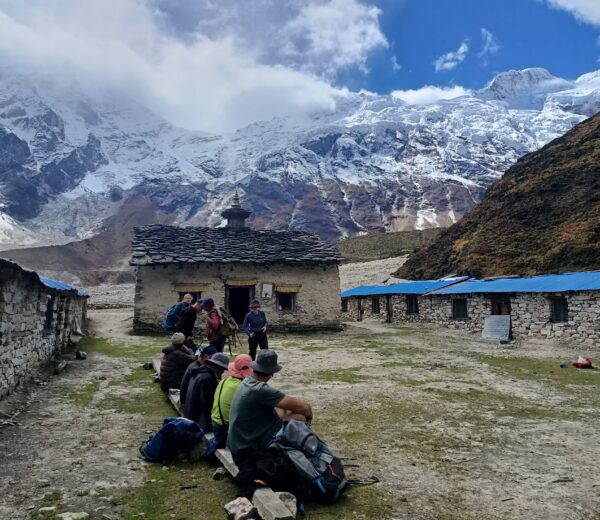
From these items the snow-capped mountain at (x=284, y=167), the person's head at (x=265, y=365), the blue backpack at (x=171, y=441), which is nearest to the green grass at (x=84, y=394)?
the blue backpack at (x=171, y=441)

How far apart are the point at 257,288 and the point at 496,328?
9.68m

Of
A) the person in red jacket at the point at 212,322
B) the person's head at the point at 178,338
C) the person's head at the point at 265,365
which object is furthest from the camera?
the person in red jacket at the point at 212,322

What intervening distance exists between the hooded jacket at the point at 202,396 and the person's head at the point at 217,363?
73 millimetres

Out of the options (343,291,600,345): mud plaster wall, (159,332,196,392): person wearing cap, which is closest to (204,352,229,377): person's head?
(159,332,196,392): person wearing cap

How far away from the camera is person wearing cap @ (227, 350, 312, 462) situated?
4398 millimetres

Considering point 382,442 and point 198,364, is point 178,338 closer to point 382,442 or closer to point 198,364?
point 198,364

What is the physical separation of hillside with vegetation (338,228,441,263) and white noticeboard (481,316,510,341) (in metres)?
39.7

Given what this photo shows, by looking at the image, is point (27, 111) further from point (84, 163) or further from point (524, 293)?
point (524, 293)

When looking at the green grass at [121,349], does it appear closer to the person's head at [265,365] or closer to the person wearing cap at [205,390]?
the person wearing cap at [205,390]

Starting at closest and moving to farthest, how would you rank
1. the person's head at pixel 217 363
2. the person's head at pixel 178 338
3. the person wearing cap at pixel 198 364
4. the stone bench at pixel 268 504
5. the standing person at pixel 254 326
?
1. the stone bench at pixel 268 504
2. the person's head at pixel 217 363
3. the person wearing cap at pixel 198 364
4. the person's head at pixel 178 338
5. the standing person at pixel 254 326

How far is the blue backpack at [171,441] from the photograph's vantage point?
5.28 meters

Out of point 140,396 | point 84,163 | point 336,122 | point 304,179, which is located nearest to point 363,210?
point 304,179

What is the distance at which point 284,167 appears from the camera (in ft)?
519

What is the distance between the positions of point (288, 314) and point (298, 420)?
51.7ft
